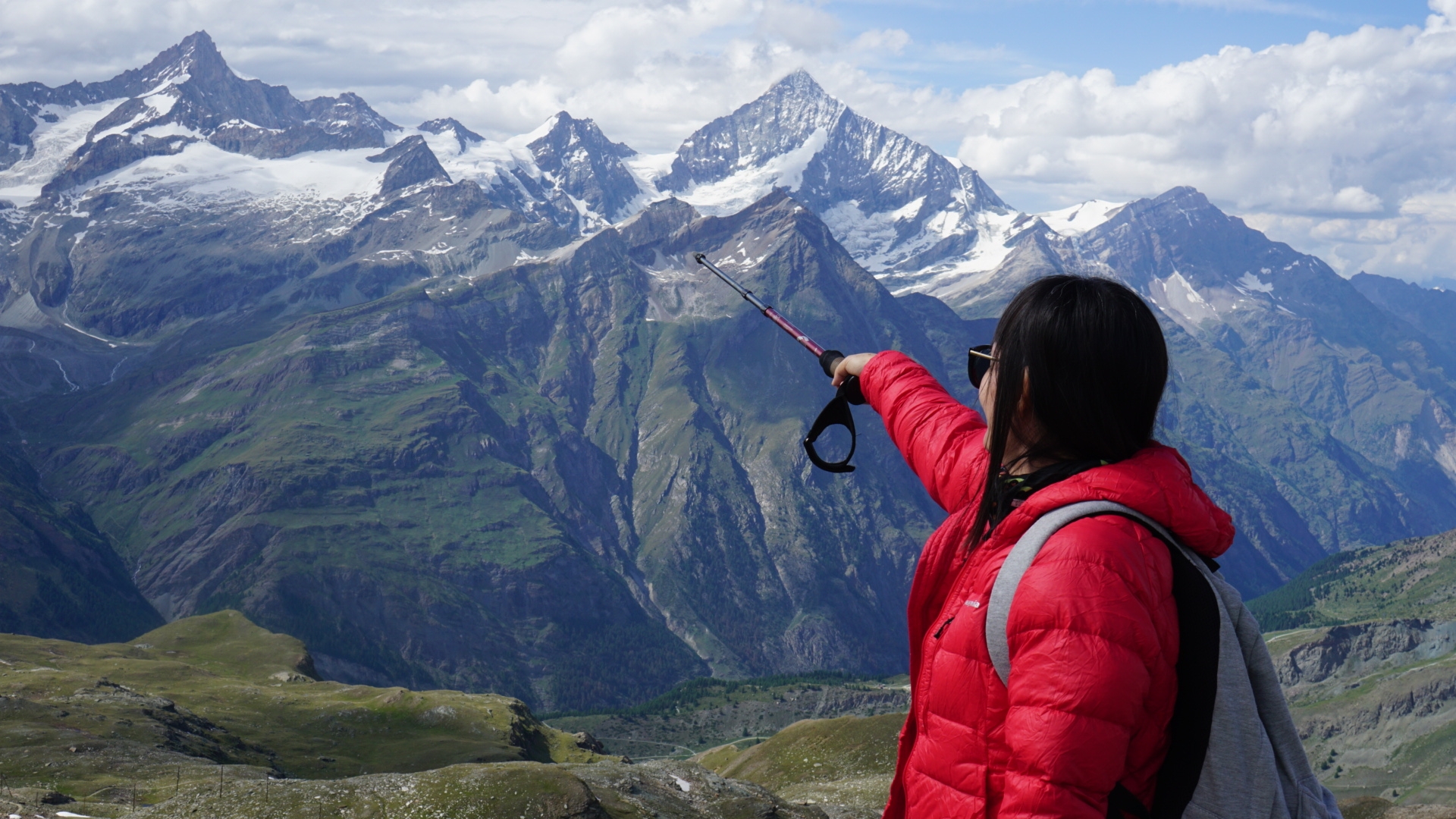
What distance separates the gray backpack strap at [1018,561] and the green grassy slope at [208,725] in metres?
71.9

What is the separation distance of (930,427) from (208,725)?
119m

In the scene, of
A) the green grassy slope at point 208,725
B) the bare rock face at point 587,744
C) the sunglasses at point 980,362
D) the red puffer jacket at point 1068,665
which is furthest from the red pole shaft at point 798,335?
the bare rock face at point 587,744

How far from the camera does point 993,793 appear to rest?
21.2 ft

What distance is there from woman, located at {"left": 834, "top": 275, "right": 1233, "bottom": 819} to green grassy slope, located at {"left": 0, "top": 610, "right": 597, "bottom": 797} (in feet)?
233

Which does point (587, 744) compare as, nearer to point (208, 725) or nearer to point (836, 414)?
point (208, 725)

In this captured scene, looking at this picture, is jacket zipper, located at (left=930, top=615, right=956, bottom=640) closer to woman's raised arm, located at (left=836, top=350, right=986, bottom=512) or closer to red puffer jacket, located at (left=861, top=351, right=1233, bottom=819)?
red puffer jacket, located at (left=861, top=351, right=1233, bottom=819)

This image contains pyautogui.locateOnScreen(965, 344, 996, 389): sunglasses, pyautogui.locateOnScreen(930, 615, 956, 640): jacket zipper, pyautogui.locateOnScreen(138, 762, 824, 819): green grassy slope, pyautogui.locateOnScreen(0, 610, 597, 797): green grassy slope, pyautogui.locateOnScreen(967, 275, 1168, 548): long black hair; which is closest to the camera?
pyautogui.locateOnScreen(967, 275, 1168, 548): long black hair

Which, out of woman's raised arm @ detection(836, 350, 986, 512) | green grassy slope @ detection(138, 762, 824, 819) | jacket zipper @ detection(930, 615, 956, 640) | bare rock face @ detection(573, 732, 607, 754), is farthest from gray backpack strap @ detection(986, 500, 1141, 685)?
bare rock face @ detection(573, 732, 607, 754)

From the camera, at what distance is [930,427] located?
34.2ft

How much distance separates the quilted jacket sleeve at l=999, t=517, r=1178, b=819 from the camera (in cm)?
565

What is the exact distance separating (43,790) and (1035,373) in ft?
218

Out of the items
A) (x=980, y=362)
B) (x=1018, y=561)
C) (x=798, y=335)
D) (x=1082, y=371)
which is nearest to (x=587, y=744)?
(x=798, y=335)

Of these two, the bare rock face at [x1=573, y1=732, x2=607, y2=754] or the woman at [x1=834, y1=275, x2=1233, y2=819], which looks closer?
the woman at [x1=834, y1=275, x2=1233, y2=819]

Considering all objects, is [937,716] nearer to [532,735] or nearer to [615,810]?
[615,810]
